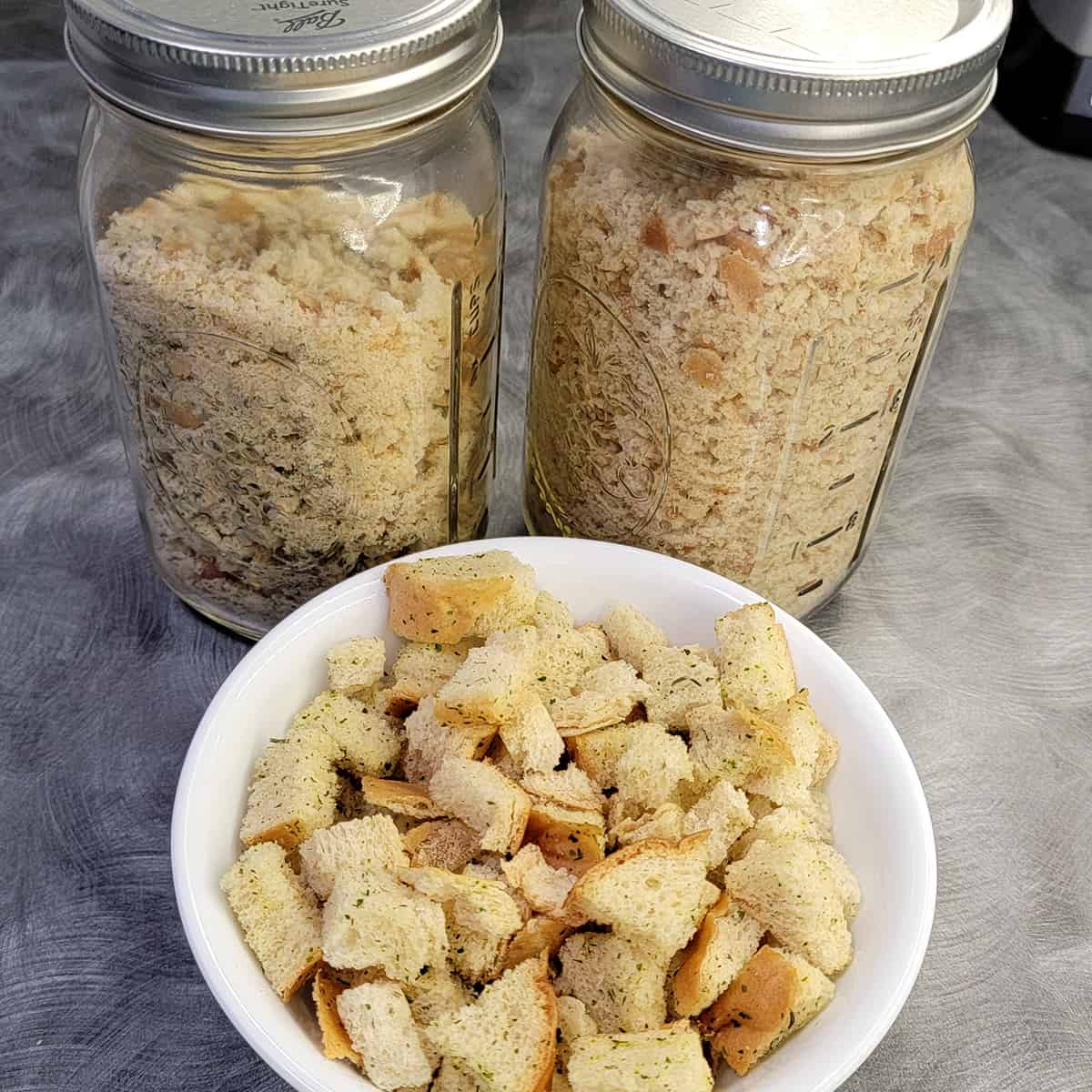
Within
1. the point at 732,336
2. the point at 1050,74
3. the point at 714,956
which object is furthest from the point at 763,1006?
the point at 1050,74

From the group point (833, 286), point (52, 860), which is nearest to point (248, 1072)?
point (52, 860)

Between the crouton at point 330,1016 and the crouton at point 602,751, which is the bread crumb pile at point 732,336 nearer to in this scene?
the crouton at point 602,751

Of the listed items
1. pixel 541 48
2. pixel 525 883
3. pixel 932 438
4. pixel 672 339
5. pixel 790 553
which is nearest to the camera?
pixel 525 883

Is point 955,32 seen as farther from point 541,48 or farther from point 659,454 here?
point 541,48

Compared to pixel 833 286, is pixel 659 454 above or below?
below

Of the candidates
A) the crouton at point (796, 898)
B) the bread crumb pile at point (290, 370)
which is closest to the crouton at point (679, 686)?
the crouton at point (796, 898)

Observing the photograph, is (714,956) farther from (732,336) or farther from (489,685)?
(732,336)
